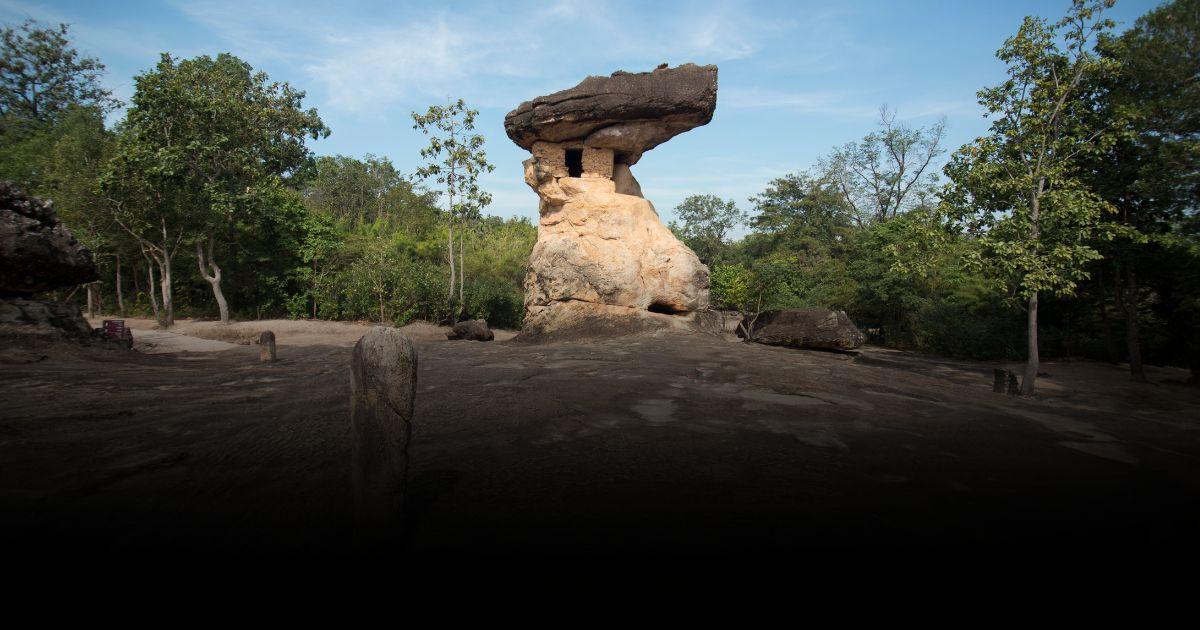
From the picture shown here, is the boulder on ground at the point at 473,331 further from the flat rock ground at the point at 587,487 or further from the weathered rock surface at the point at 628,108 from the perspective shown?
the flat rock ground at the point at 587,487

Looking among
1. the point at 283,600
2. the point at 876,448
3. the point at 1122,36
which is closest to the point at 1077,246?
the point at 1122,36

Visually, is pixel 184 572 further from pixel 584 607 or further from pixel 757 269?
pixel 757 269

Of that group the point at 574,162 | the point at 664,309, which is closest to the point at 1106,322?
the point at 664,309

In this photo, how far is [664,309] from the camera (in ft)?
44.3

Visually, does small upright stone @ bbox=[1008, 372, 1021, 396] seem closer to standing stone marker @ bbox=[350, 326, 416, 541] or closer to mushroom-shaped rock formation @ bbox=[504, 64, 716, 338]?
mushroom-shaped rock formation @ bbox=[504, 64, 716, 338]

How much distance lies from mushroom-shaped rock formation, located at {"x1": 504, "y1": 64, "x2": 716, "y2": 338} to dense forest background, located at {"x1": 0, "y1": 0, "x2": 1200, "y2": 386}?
202 inches

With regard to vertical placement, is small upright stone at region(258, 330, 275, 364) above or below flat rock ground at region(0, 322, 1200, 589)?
above

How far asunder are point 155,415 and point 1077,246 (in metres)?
12.2

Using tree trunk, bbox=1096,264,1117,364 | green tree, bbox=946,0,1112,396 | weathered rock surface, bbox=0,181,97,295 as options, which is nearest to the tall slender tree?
weathered rock surface, bbox=0,181,97,295

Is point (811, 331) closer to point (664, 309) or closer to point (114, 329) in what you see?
point (664, 309)

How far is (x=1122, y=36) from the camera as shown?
32.8ft

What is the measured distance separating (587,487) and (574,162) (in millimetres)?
12763

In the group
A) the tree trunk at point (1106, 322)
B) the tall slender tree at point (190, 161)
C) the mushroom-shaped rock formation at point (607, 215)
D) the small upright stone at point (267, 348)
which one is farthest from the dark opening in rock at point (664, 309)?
the tall slender tree at point (190, 161)

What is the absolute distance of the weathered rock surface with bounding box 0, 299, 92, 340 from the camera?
7.98m
